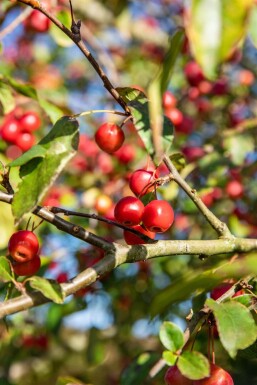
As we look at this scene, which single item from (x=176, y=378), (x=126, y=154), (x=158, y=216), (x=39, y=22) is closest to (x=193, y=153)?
(x=126, y=154)

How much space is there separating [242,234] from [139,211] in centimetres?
99

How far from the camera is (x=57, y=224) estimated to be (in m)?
1.04

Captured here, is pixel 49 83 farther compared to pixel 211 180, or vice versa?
pixel 49 83

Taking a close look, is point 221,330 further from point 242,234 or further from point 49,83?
point 49,83

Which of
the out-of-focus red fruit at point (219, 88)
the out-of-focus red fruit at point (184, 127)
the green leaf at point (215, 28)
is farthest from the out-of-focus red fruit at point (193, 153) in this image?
the green leaf at point (215, 28)

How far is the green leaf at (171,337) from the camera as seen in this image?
96 cm

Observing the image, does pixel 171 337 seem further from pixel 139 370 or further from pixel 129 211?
pixel 139 370

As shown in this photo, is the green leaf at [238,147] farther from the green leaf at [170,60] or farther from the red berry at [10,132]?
the green leaf at [170,60]

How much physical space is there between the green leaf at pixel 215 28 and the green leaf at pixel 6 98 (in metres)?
1.05

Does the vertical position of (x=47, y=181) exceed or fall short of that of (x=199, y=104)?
it exceeds it

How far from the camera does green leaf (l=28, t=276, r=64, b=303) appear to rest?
2.90 feet

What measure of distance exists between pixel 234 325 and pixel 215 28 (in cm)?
48

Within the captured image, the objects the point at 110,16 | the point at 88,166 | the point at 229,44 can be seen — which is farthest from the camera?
the point at 110,16

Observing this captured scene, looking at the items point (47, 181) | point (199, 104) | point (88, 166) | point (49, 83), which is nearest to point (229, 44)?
point (47, 181)
